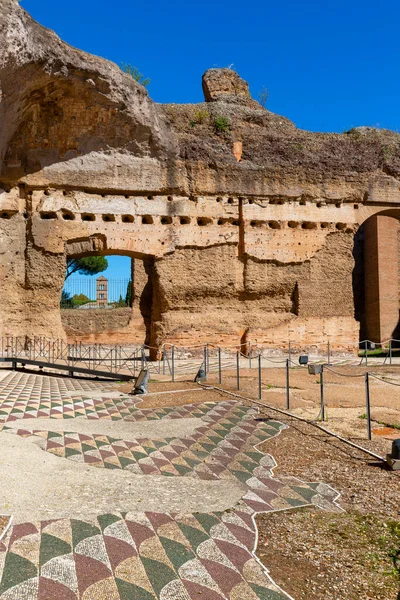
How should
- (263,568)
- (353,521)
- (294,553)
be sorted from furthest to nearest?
(353,521)
(294,553)
(263,568)

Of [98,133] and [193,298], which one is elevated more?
[98,133]

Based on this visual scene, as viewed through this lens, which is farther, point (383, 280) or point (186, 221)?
point (383, 280)

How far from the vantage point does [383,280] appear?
18.8m

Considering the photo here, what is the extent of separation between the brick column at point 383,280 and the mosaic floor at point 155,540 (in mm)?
15304

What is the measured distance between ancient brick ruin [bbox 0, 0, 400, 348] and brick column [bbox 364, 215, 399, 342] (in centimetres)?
362

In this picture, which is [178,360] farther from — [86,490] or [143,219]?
[86,490]

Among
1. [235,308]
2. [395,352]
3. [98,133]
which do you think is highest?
[98,133]

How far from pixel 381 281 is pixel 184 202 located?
9.37m

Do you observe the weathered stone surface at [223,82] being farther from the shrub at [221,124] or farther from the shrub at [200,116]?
the shrub at [221,124]

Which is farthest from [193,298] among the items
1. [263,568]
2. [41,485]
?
[263,568]

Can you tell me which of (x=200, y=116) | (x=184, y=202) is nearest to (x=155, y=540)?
(x=184, y=202)

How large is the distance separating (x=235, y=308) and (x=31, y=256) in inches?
231

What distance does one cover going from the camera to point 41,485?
3.52 meters

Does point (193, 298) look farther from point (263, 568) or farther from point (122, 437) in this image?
point (263, 568)
